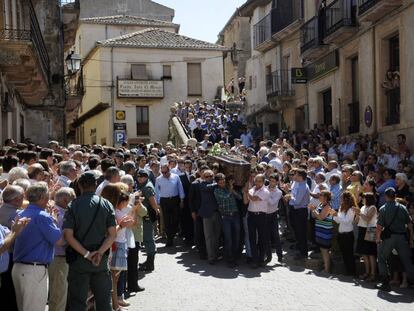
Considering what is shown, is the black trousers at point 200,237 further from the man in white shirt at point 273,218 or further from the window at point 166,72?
the window at point 166,72

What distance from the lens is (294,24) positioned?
27.2 m

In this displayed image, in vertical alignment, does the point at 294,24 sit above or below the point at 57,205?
above

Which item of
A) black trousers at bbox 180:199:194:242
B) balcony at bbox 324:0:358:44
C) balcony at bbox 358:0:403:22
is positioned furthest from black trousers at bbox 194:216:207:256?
balcony at bbox 324:0:358:44

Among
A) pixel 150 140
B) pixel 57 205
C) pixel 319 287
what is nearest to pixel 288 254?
pixel 319 287

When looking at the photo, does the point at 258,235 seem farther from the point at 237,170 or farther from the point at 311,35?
the point at 311,35

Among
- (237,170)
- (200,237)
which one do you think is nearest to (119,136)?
(200,237)

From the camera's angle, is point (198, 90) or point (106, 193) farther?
point (198, 90)

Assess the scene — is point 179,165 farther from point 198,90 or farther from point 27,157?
point 198,90

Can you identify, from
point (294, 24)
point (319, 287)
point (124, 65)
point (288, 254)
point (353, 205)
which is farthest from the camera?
point (124, 65)

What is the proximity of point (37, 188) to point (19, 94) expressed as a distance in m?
15.6

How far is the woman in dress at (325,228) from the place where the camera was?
12.3 m

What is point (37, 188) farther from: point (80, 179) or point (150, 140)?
point (150, 140)

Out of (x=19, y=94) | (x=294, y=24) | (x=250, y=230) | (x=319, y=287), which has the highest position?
(x=294, y=24)

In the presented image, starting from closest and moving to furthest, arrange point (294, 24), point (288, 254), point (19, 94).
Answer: point (288, 254) → point (19, 94) → point (294, 24)
